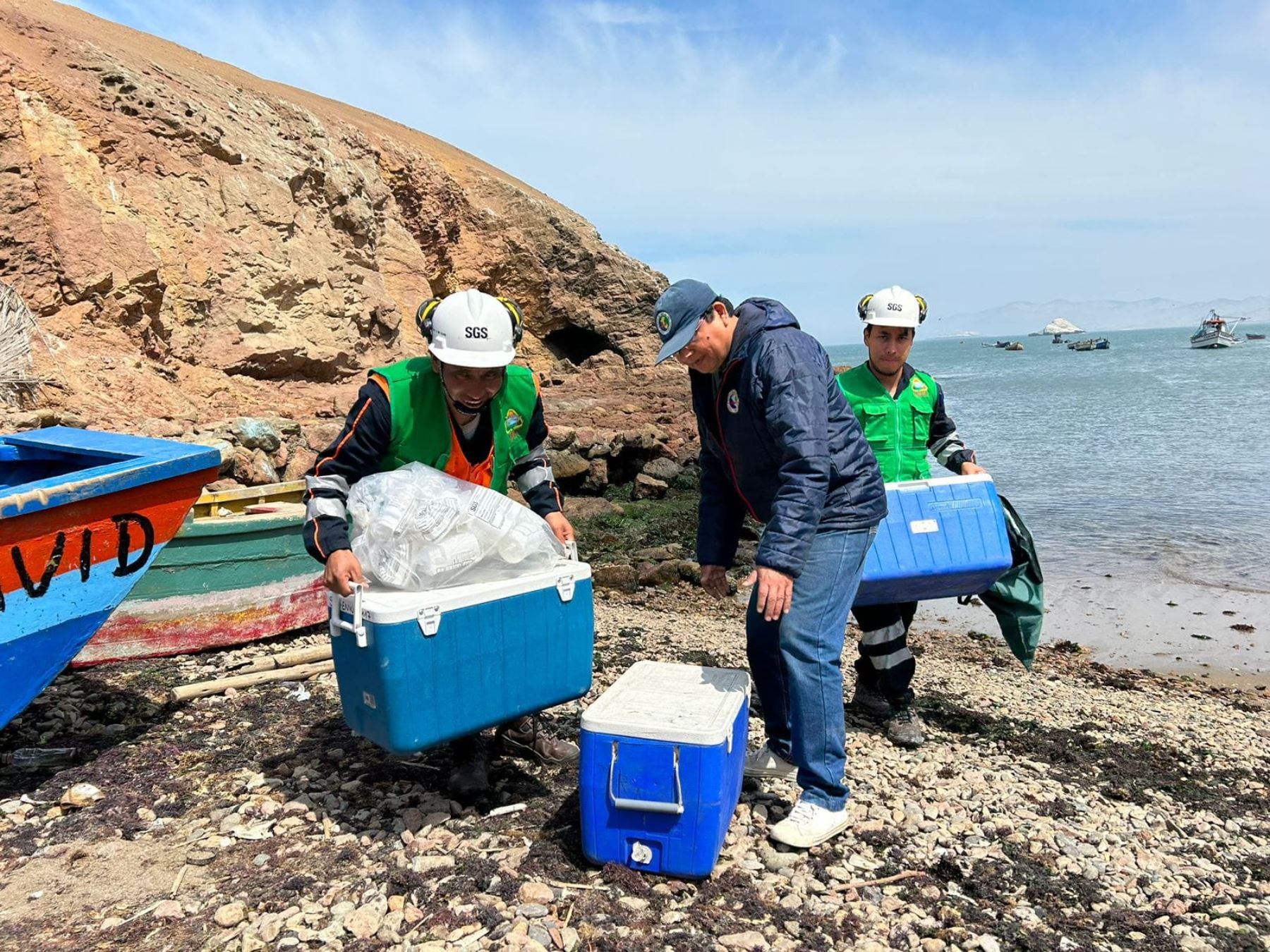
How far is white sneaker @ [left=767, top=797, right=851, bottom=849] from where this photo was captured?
3.47 metres

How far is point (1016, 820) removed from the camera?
3926 millimetres

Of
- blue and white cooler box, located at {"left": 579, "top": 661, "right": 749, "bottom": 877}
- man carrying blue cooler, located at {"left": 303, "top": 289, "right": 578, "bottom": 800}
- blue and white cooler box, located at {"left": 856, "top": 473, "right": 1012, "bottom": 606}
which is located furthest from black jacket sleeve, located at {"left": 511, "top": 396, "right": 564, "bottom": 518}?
blue and white cooler box, located at {"left": 856, "top": 473, "right": 1012, "bottom": 606}

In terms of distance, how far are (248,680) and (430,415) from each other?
2476 mm

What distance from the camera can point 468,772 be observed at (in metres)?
3.92

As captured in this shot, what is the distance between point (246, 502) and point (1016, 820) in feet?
18.9

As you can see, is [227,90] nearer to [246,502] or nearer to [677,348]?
[246,502]

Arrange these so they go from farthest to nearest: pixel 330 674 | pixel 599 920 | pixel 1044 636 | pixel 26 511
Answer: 1. pixel 1044 636
2. pixel 330 674
3. pixel 26 511
4. pixel 599 920

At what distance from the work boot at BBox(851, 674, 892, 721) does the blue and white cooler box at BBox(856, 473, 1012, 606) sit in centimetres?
65

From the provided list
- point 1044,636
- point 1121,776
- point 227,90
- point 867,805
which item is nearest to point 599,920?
point 867,805

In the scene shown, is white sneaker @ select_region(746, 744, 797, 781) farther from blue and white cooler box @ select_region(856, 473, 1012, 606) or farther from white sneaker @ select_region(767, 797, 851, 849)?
blue and white cooler box @ select_region(856, 473, 1012, 606)

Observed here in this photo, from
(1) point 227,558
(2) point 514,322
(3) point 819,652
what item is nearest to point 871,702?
(3) point 819,652

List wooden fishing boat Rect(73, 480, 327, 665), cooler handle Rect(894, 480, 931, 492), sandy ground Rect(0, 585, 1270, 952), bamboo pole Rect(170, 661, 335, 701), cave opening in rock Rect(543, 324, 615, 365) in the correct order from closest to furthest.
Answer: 1. sandy ground Rect(0, 585, 1270, 952)
2. cooler handle Rect(894, 480, 931, 492)
3. bamboo pole Rect(170, 661, 335, 701)
4. wooden fishing boat Rect(73, 480, 327, 665)
5. cave opening in rock Rect(543, 324, 615, 365)

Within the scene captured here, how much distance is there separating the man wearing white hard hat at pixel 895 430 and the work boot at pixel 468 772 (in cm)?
197

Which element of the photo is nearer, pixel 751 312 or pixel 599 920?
pixel 599 920
